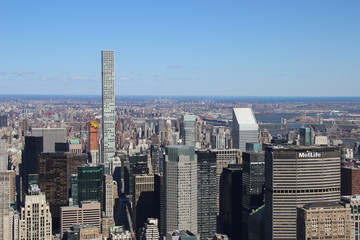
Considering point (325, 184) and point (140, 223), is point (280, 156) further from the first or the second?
point (140, 223)

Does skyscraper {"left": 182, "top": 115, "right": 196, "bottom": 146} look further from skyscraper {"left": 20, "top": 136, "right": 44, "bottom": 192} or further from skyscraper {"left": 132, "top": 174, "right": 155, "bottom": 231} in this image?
skyscraper {"left": 132, "top": 174, "right": 155, "bottom": 231}

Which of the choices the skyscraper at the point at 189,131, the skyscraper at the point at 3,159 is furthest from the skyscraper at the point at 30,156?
the skyscraper at the point at 189,131

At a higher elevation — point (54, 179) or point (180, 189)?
point (180, 189)

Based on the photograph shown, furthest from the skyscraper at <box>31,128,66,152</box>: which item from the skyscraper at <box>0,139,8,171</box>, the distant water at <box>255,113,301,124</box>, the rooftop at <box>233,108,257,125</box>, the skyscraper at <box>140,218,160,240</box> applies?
the distant water at <box>255,113,301,124</box>

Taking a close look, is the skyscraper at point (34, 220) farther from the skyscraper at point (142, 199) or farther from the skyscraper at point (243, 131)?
the skyscraper at point (243, 131)

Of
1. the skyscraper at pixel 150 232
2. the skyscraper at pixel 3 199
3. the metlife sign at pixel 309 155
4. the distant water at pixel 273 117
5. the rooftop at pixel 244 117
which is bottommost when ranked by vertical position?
the skyscraper at pixel 150 232

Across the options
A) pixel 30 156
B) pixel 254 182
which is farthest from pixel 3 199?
pixel 30 156

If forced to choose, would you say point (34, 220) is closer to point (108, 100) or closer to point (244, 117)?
point (244, 117)

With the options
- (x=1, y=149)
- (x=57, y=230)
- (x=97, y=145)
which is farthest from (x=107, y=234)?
(x=97, y=145)
